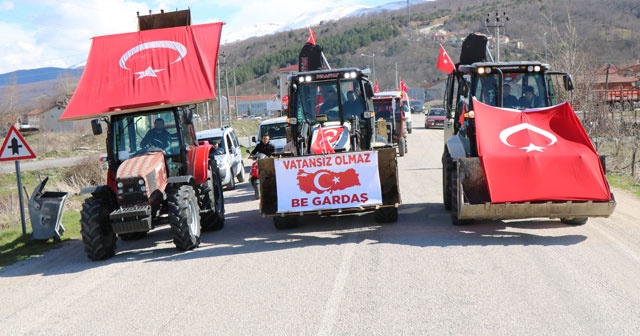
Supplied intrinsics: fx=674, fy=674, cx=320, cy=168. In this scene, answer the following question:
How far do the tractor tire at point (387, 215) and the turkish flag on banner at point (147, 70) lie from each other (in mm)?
3655

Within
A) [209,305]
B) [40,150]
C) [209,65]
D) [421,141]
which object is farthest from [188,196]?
[40,150]

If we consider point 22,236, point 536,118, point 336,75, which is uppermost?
point 336,75

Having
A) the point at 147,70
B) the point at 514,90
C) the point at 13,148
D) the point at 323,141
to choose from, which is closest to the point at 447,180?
the point at 514,90

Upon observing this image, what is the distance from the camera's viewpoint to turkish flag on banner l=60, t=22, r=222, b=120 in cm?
1170

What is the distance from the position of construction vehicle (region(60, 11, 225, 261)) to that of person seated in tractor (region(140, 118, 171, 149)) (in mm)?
18

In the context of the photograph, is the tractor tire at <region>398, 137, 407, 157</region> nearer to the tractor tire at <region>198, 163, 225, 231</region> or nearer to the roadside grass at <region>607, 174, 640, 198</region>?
the roadside grass at <region>607, 174, 640, 198</region>

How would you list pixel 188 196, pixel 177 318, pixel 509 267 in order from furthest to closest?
1. pixel 188 196
2. pixel 509 267
3. pixel 177 318

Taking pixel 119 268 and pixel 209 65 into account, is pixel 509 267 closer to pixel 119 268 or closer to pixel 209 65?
pixel 119 268

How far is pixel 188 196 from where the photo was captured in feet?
36.6

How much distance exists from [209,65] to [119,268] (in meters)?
4.07

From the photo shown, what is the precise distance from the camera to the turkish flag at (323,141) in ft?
40.7

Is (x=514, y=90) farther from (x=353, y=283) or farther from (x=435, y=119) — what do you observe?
(x=435, y=119)

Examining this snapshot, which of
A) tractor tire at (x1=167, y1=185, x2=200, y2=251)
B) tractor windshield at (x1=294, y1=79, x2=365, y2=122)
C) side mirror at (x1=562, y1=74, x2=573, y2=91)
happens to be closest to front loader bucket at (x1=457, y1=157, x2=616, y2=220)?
side mirror at (x1=562, y1=74, x2=573, y2=91)

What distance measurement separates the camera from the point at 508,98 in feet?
41.0
